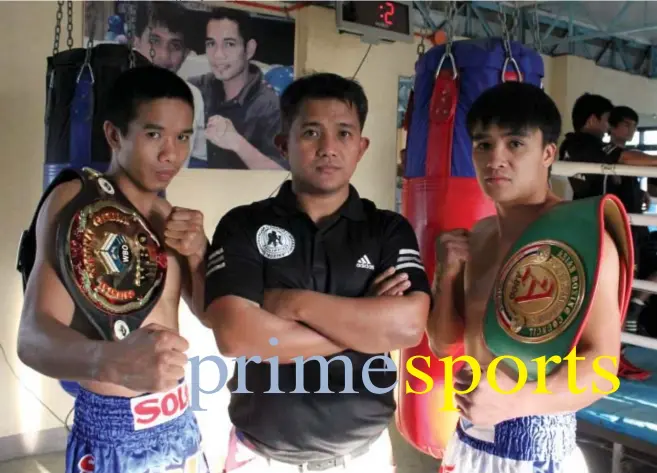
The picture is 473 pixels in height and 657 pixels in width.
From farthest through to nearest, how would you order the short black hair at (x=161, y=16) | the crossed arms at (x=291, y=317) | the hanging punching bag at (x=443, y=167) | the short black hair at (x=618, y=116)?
the short black hair at (x=618, y=116) < the short black hair at (x=161, y=16) < the hanging punching bag at (x=443, y=167) < the crossed arms at (x=291, y=317)

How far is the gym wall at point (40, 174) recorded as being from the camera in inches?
133

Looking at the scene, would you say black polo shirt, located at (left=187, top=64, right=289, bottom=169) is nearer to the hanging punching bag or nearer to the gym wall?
the gym wall

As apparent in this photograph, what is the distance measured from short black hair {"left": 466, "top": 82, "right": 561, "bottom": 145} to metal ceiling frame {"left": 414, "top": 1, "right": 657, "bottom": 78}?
2952mm

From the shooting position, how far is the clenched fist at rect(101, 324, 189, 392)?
3.51 ft

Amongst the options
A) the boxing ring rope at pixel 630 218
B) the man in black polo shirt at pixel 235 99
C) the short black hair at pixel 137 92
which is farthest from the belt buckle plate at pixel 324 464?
the man in black polo shirt at pixel 235 99

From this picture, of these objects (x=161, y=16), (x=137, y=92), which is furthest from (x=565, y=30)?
(x=137, y=92)

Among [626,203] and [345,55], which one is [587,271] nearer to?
[626,203]

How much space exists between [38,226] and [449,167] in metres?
1.12

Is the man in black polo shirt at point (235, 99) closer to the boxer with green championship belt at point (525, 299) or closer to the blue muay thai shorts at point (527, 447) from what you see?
the boxer with green championship belt at point (525, 299)

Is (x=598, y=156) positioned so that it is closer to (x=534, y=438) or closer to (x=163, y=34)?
(x=534, y=438)

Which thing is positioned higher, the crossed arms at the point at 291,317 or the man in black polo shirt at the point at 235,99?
the man in black polo shirt at the point at 235,99

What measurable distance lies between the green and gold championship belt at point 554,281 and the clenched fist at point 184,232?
0.70 m

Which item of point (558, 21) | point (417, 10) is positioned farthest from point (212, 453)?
point (558, 21)

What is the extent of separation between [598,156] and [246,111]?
2.10 meters
